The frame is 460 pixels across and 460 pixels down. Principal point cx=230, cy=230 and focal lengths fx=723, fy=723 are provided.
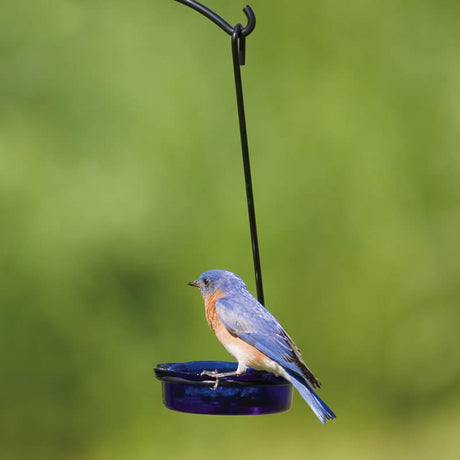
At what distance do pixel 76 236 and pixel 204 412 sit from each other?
2458mm

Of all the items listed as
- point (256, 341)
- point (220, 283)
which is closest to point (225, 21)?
point (220, 283)

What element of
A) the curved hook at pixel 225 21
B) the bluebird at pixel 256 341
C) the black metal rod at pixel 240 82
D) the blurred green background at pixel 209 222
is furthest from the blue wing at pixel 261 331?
the blurred green background at pixel 209 222

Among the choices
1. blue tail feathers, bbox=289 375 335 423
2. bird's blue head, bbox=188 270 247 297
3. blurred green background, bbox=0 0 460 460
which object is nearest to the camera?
blue tail feathers, bbox=289 375 335 423

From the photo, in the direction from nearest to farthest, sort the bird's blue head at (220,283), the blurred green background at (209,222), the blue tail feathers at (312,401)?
the blue tail feathers at (312,401), the bird's blue head at (220,283), the blurred green background at (209,222)

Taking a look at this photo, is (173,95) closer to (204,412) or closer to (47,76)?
(47,76)

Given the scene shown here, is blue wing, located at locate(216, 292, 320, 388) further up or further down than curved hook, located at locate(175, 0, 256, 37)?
further down

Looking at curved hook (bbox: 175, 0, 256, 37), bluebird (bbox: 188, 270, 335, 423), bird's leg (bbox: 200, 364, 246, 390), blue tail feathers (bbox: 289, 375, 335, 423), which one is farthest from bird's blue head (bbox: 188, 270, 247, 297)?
curved hook (bbox: 175, 0, 256, 37)

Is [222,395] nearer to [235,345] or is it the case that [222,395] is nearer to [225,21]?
[235,345]

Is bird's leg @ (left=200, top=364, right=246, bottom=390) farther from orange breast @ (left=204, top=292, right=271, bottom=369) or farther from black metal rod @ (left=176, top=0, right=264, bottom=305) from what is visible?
black metal rod @ (left=176, top=0, right=264, bottom=305)

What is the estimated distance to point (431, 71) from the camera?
4355 mm

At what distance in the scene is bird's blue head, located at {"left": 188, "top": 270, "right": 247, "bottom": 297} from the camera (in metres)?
1.76

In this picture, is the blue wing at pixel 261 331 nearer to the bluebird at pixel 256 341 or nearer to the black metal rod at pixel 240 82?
the bluebird at pixel 256 341

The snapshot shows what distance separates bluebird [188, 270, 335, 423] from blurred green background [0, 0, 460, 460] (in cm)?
207

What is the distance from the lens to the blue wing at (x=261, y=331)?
158 centimetres
